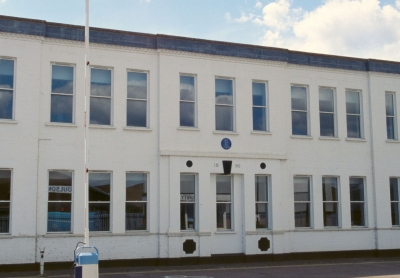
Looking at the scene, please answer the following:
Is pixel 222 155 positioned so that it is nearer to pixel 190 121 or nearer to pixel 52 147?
pixel 190 121

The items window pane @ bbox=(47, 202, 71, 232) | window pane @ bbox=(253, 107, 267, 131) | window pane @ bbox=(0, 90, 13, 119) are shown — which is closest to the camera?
window pane @ bbox=(0, 90, 13, 119)

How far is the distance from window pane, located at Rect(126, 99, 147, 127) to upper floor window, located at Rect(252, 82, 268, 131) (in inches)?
190

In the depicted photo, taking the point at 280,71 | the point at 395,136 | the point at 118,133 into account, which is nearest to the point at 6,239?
the point at 118,133

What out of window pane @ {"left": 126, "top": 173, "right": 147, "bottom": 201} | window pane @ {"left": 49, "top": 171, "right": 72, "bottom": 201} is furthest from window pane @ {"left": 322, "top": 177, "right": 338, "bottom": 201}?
window pane @ {"left": 49, "top": 171, "right": 72, "bottom": 201}

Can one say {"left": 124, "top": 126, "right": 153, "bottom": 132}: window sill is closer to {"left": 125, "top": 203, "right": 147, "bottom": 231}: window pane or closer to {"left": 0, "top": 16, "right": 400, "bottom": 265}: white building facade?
{"left": 0, "top": 16, "right": 400, "bottom": 265}: white building facade

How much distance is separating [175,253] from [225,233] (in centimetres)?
231

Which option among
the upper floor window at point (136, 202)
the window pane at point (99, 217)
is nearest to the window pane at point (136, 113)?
the upper floor window at point (136, 202)

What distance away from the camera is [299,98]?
81.8 ft

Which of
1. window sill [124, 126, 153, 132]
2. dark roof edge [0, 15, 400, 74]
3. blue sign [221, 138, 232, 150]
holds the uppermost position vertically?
dark roof edge [0, 15, 400, 74]

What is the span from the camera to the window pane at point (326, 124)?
82.6ft

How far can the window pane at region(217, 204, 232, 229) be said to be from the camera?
22750mm

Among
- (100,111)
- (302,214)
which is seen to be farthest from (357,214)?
(100,111)

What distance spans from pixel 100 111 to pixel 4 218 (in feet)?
17.0

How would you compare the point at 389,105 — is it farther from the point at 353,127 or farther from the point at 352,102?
the point at 353,127
